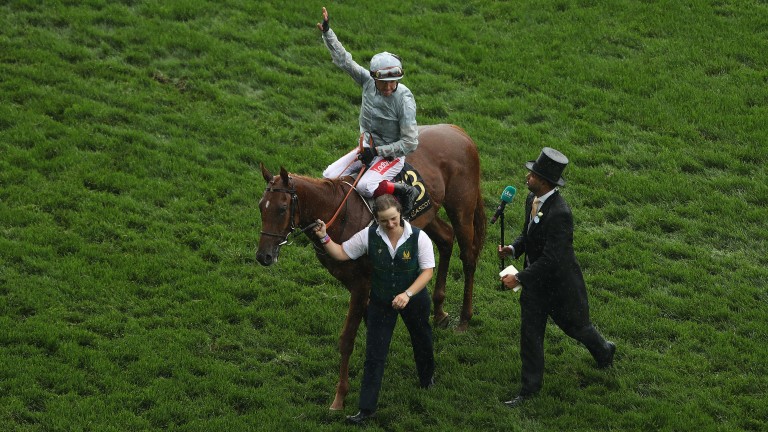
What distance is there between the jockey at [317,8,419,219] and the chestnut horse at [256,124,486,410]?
0.31m

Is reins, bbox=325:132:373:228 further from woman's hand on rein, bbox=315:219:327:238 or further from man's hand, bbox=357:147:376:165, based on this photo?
woman's hand on rein, bbox=315:219:327:238

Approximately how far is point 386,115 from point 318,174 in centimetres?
355

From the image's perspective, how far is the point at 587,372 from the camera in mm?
9250

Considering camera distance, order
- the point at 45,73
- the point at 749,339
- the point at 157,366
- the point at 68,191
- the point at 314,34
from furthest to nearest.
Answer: the point at 314,34 < the point at 45,73 < the point at 68,191 < the point at 749,339 < the point at 157,366

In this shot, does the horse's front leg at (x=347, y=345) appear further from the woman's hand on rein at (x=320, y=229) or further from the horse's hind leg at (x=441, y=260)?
the horse's hind leg at (x=441, y=260)

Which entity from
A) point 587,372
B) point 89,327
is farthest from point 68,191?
point 587,372

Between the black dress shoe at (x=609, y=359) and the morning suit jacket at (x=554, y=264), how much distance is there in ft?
1.71

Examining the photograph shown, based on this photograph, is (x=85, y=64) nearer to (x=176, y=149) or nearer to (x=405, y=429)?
(x=176, y=149)

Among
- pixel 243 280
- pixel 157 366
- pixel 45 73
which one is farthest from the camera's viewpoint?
pixel 45 73

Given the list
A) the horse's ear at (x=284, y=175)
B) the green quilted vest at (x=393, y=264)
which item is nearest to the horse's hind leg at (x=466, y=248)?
the green quilted vest at (x=393, y=264)

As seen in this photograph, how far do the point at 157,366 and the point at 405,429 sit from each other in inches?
94.7

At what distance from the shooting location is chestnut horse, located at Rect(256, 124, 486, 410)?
26.9 ft

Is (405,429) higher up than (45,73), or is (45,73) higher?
(45,73)

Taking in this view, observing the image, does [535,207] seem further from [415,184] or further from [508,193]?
[415,184]
